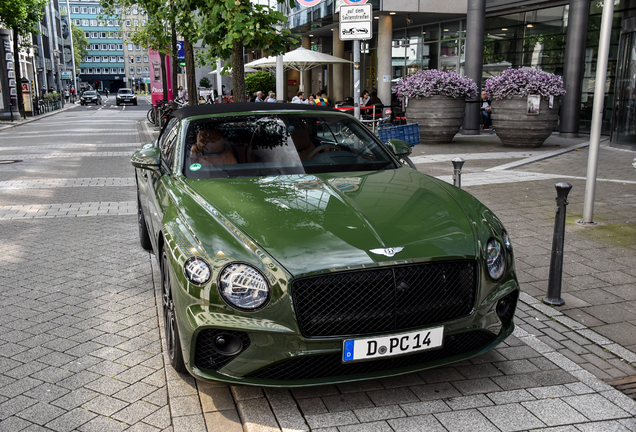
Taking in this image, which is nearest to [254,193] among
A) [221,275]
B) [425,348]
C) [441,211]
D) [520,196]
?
[221,275]

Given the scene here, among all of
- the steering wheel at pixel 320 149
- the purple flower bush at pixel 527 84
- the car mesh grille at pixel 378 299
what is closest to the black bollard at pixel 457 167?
the steering wheel at pixel 320 149

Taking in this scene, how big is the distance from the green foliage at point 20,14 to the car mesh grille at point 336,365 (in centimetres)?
3244

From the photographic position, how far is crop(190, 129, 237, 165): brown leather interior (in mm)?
4285

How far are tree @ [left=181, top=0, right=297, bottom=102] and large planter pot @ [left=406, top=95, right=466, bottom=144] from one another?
15.7 feet

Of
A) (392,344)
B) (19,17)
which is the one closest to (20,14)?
(19,17)

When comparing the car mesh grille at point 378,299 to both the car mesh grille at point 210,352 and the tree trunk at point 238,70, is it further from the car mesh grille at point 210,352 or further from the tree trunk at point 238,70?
the tree trunk at point 238,70

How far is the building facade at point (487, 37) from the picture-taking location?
57.9ft

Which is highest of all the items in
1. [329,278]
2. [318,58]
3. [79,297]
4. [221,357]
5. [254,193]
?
[318,58]

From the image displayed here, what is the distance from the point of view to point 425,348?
3.03 metres

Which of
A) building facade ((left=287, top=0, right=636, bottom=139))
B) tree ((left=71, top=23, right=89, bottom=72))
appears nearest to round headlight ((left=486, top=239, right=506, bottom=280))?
building facade ((left=287, top=0, right=636, bottom=139))

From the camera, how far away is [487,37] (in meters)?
21.8

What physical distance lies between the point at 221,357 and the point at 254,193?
117cm

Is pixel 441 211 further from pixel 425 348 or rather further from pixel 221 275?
pixel 221 275

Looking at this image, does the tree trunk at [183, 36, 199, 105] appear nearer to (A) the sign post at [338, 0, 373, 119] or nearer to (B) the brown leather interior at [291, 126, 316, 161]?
(A) the sign post at [338, 0, 373, 119]
